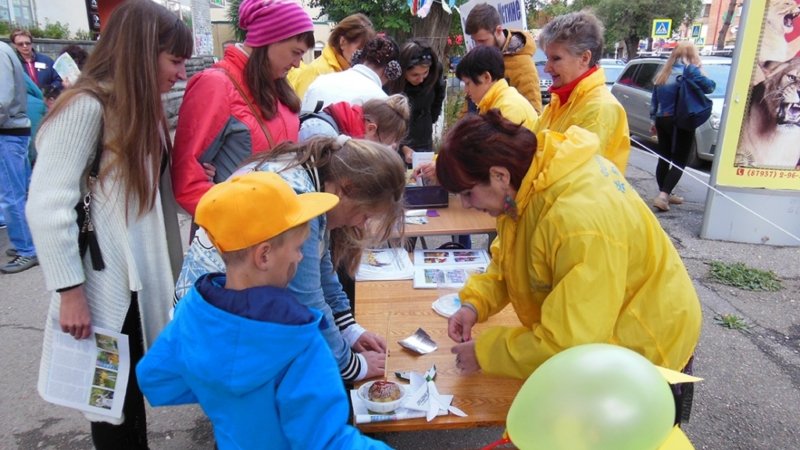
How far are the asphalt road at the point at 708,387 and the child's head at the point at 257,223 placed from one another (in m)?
1.59

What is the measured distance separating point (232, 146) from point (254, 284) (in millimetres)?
1059

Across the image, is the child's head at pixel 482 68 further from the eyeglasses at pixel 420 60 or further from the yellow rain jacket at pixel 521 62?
the yellow rain jacket at pixel 521 62

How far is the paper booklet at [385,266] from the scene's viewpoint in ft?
7.54

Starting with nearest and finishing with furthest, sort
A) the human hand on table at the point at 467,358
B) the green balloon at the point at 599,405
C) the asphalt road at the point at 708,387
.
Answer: the green balloon at the point at 599,405 → the human hand on table at the point at 467,358 → the asphalt road at the point at 708,387

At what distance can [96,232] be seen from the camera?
5.04ft

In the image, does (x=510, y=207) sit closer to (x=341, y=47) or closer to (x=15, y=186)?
(x=341, y=47)

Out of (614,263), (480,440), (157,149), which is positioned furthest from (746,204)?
(157,149)

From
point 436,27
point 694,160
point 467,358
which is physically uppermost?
point 436,27

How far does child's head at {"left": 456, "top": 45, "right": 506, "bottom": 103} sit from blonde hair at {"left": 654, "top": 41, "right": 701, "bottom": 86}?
3.42 meters

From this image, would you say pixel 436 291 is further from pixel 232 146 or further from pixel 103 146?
pixel 103 146

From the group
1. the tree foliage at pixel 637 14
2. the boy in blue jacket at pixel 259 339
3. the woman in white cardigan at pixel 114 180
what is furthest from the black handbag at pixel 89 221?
the tree foliage at pixel 637 14

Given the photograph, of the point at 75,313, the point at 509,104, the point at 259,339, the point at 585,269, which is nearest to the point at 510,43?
the point at 509,104

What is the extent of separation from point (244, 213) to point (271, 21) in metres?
1.28

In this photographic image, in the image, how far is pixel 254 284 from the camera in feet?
3.53
